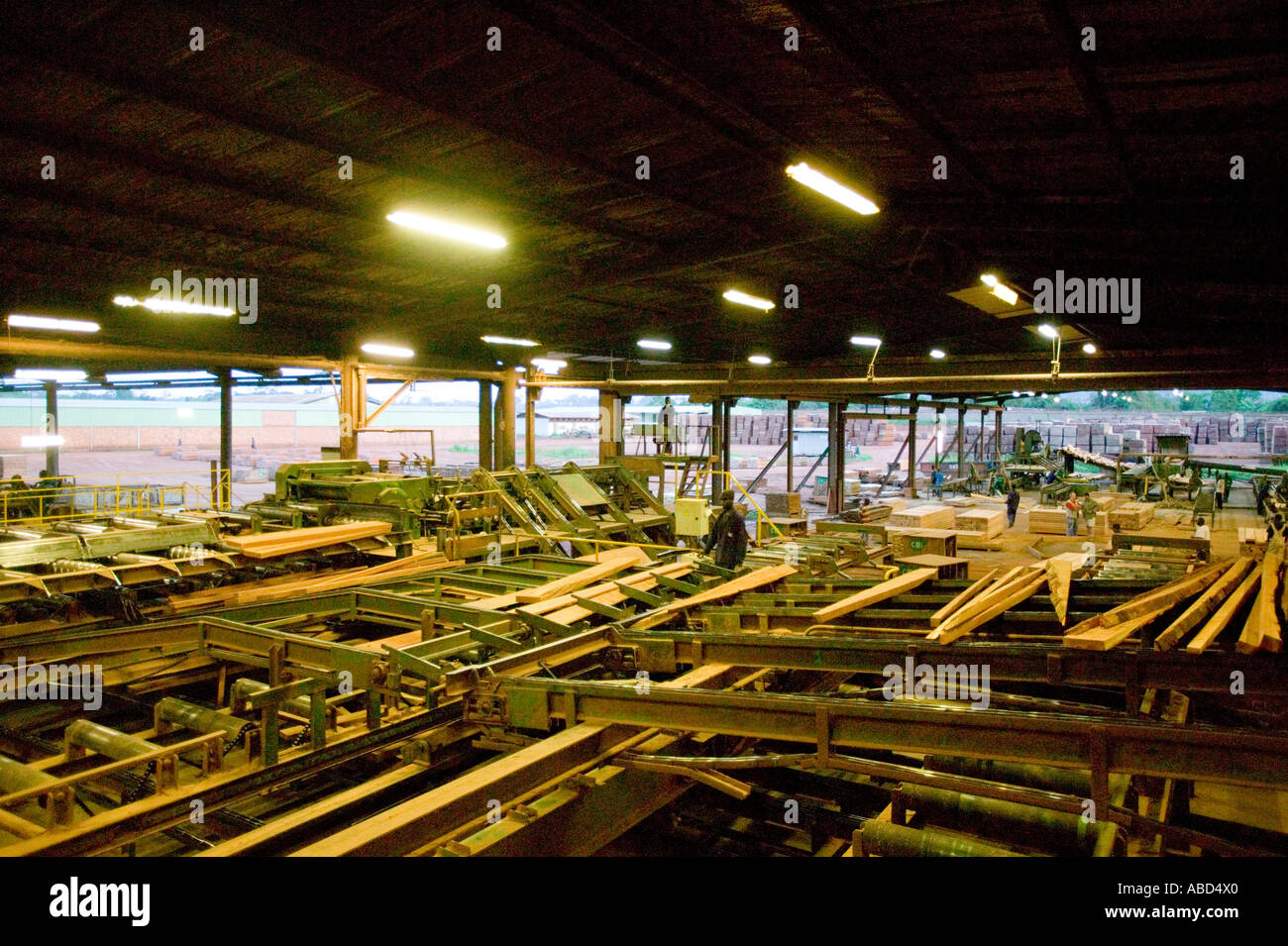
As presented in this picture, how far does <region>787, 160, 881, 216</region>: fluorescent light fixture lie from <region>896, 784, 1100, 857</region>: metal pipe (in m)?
5.22

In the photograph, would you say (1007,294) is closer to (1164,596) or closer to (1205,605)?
(1164,596)

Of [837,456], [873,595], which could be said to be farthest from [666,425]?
[873,595]

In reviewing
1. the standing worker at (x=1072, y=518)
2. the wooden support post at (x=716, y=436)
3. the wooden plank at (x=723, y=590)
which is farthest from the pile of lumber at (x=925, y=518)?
the wooden plank at (x=723, y=590)

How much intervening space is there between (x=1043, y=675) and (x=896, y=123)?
13.7ft

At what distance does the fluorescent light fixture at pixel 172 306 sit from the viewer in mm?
11711

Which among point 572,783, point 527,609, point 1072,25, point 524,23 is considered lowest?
point 572,783

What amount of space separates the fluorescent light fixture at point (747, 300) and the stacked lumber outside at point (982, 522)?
7274 mm

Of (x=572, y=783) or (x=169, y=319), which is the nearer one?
(x=572, y=783)

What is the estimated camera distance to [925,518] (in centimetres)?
1638

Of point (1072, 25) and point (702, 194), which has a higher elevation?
point (702, 194)
